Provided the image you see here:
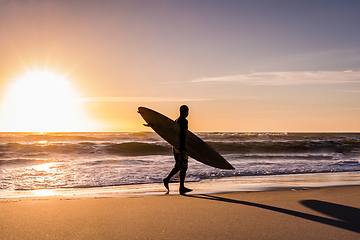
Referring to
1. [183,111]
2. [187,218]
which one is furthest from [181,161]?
[187,218]

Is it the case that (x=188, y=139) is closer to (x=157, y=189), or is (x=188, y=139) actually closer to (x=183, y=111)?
(x=183, y=111)

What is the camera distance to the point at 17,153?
16.1 m

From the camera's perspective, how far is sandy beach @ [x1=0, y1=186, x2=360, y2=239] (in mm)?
2715

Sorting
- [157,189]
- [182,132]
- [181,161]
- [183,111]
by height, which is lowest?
[157,189]

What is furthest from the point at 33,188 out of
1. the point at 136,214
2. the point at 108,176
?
the point at 136,214

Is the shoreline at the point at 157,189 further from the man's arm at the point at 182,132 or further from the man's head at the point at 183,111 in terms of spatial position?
the man's head at the point at 183,111

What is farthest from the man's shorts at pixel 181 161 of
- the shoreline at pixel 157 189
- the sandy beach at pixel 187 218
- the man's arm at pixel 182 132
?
the sandy beach at pixel 187 218

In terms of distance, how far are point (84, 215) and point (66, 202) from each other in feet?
2.70

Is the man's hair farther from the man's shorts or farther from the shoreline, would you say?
the shoreline

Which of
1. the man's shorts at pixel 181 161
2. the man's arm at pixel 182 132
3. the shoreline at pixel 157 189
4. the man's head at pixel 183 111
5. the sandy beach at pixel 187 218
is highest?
the man's head at pixel 183 111

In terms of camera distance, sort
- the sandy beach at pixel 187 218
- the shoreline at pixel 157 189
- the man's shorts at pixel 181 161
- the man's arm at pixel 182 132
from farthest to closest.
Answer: the shoreline at pixel 157 189
the man's shorts at pixel 181 161
the man's arm at pixel 182 132
the sandy beach at pixel 187 218

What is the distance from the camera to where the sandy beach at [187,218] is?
2715 mm

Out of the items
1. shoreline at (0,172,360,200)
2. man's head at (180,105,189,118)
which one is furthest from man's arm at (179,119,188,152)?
shoreline at (0,172,360,200)

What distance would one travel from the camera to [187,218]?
323 cm
